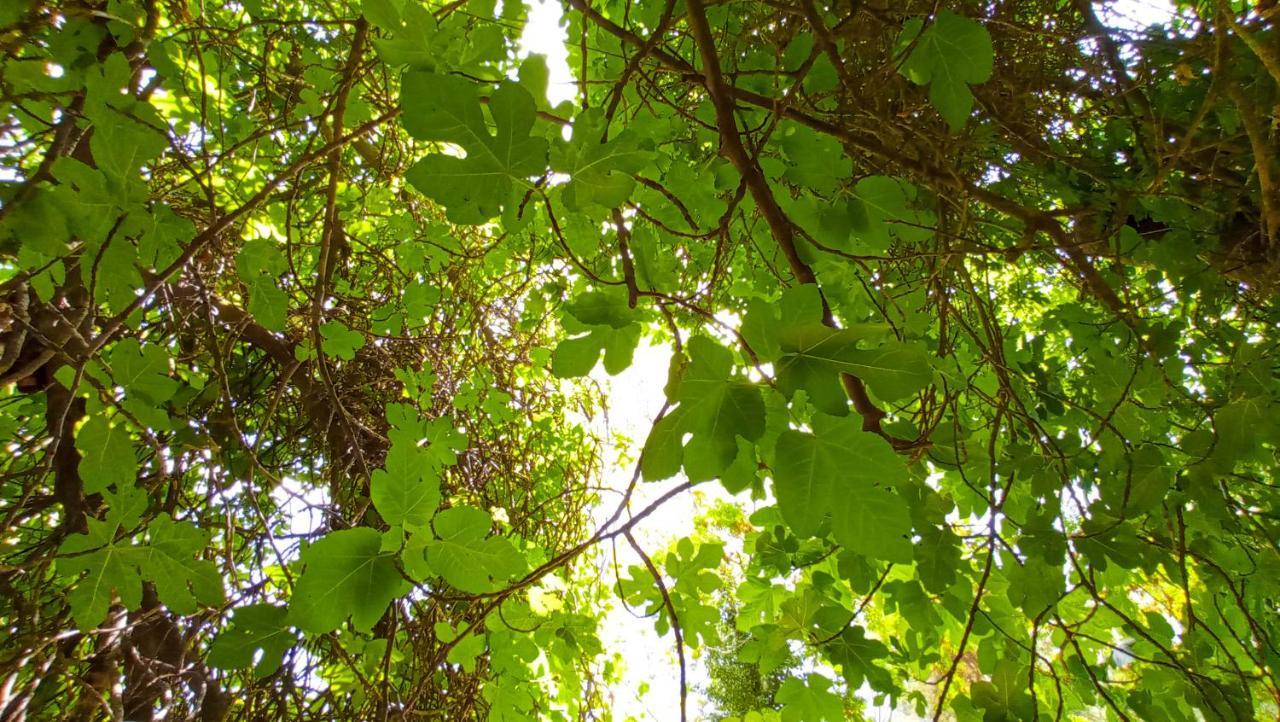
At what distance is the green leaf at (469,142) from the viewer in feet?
2.02

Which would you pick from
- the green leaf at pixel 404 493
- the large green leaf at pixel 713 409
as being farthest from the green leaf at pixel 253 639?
the large green leaf at pixel 713 409

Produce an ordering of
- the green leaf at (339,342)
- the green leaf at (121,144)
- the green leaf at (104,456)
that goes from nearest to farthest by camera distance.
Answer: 1. the green leaf at (121,144)
2. the green leaf at (104,456)
3. the green leaf at (339,342)

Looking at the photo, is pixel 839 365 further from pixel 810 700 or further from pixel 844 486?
pixel 810 700

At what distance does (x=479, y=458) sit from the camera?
9.36 ft

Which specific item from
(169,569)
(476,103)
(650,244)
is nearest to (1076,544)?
(650,244)

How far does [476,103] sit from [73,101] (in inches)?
43.6

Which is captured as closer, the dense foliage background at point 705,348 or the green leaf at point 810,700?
the dense foliage background at point 705,348

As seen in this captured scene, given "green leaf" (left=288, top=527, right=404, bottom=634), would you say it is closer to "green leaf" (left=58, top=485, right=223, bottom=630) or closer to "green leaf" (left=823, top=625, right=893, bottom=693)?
"green leaf" (left=58, top=485, right=223, bottom=630)

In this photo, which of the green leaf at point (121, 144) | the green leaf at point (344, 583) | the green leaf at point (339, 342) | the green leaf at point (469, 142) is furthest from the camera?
the green leaf at point (339, 342)

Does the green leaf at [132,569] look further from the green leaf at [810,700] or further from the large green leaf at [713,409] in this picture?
the green leaf at [810,700]

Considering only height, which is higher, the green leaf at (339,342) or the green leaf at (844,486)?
the green leaf at (339,342)

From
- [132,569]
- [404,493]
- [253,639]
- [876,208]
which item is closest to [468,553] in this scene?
[404,493]

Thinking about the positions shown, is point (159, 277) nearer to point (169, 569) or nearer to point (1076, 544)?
point (169, 569)

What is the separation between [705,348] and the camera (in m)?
0.66
